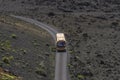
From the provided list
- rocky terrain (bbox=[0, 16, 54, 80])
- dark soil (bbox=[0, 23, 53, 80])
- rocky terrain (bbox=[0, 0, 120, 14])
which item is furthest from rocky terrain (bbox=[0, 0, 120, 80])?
dark soil (bbox=[0, 23, 53, 80])

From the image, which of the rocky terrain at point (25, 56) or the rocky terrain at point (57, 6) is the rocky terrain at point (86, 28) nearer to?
the rocky terrain at point (57, 6)

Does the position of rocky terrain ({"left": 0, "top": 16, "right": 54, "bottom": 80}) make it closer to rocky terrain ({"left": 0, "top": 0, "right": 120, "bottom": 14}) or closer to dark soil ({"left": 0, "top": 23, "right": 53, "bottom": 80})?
dark soil ({"left": 0, "top": 23, "right": 53, "bottom": 80})

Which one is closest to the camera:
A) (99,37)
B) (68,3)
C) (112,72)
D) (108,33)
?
(112,72)

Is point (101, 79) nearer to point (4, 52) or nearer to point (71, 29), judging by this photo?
point (4, 52)

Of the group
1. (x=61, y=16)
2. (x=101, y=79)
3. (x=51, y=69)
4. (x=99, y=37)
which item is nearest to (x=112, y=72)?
(x=101, y=79)

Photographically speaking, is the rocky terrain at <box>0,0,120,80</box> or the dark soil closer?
the dark soil

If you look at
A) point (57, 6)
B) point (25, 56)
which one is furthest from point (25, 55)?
point (57, 6)

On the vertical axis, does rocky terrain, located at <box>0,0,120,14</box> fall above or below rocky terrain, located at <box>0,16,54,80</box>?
above

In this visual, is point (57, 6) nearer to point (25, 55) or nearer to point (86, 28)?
point (86, 28)
